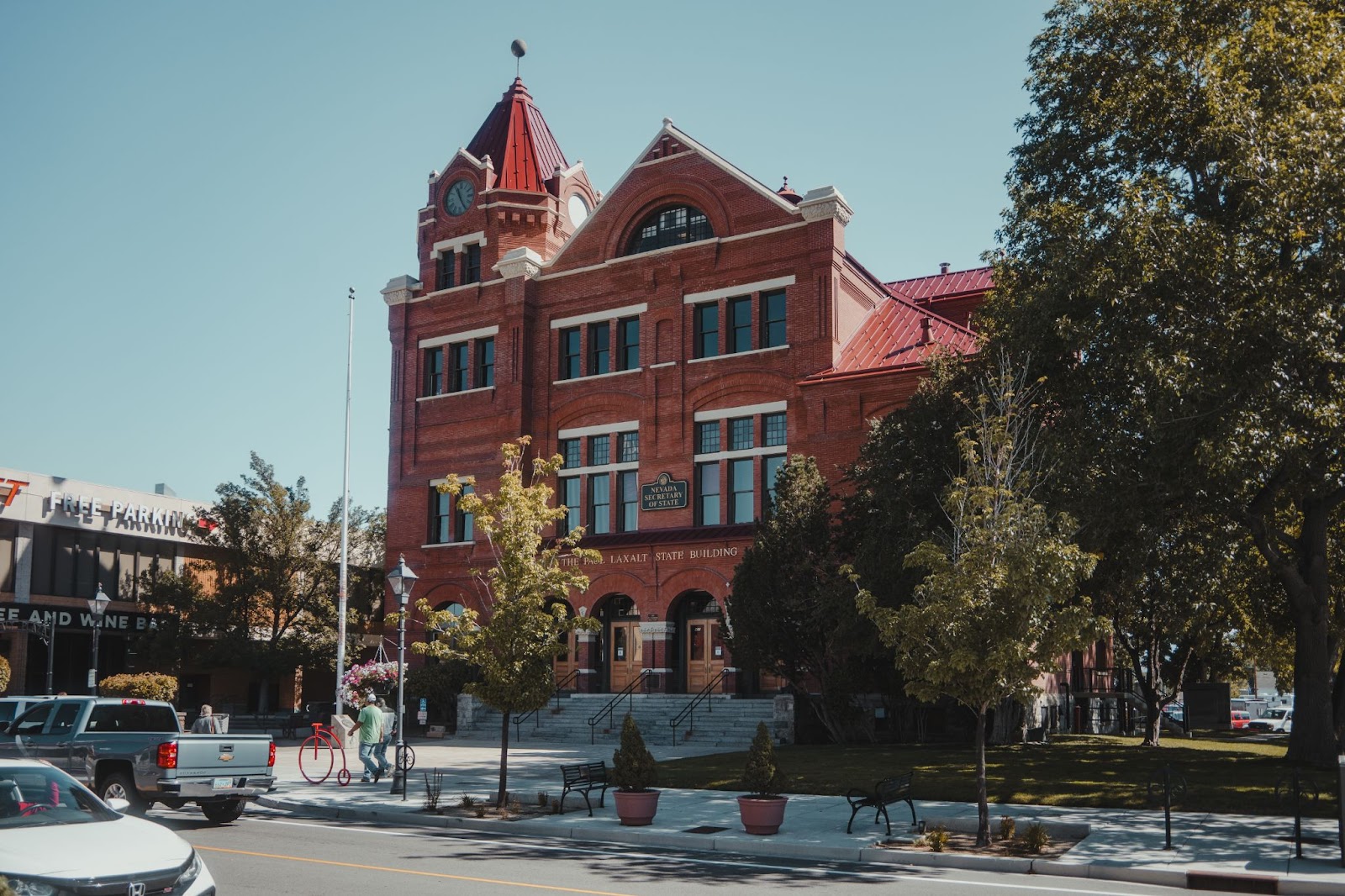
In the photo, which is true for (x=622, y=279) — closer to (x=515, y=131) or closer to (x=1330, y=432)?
(x=515, y=131)

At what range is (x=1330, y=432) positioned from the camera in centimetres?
1878

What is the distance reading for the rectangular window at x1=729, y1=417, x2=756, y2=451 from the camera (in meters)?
39.3

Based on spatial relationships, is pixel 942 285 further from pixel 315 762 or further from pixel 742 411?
pixel 315 762

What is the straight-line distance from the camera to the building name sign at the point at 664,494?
39688mm

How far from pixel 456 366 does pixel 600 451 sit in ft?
25.0

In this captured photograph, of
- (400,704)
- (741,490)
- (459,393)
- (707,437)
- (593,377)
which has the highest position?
(593,377)

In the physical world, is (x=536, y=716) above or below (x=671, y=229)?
below

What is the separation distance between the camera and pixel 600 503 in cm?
4209

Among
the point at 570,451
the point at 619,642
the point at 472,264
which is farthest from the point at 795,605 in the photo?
the point at 472,264

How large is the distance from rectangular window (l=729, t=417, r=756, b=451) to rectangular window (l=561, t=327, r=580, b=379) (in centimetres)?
705

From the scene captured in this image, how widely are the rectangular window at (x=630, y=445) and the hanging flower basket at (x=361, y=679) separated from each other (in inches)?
440

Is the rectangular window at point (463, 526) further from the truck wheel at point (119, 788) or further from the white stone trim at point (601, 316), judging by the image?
the truck wheel at point (119, 788)

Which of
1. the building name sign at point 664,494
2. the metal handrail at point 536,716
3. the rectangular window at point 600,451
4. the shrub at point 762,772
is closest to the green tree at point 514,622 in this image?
the shrub at point 762,772

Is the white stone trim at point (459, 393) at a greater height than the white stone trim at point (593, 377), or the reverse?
the white stone trim at point (593, 377)
